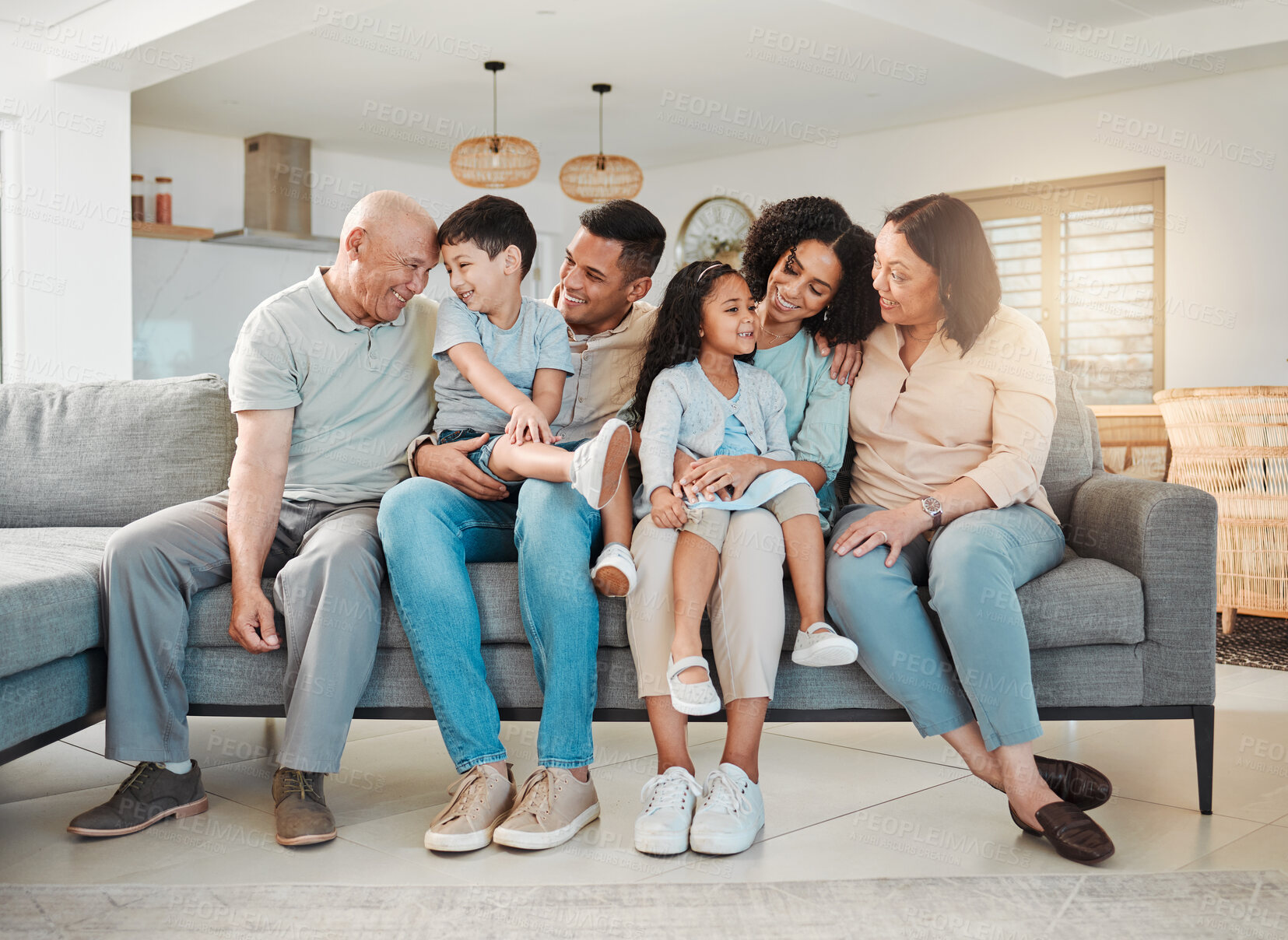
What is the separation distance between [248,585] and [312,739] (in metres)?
0.29

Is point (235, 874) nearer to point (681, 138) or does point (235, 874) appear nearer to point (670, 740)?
point (670, 740)

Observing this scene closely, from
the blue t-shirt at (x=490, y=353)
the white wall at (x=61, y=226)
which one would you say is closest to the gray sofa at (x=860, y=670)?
the blue t-shirt at (x=490, y=353)

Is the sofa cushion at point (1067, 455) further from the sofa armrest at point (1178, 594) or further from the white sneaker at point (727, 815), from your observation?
the white sneaker at point (727, 815)

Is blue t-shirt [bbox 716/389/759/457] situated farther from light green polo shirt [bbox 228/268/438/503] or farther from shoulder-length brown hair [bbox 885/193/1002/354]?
light green polo shirt [bbox 228/268/438/503]

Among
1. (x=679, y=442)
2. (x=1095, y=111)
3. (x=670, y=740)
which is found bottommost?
Result: (x=670, y=740)

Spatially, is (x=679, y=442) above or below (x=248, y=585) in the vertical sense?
above

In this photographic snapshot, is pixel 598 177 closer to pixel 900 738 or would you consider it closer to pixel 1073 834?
pixel 900 738

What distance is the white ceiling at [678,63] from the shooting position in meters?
5.02

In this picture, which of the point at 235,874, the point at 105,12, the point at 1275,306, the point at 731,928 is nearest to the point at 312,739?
the point at 235,874

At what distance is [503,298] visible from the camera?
85.7 inches

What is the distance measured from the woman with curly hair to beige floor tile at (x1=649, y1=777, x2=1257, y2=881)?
8 cm

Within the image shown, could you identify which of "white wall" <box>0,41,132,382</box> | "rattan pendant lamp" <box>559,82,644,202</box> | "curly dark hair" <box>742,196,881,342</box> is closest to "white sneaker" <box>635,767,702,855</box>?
"curly dark hair" <box>742,196,881,342</box>

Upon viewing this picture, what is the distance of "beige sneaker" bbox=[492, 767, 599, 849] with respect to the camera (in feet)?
5.74

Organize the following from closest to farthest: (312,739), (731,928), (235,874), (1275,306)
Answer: (731,928) → (235,874) → (312,739) → (1275,306)
